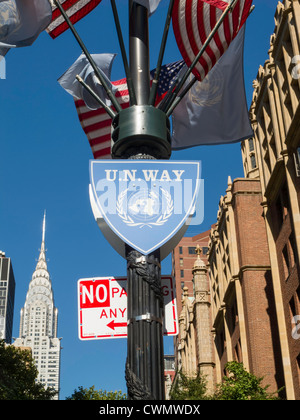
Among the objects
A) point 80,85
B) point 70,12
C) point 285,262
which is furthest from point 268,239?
point 70,12

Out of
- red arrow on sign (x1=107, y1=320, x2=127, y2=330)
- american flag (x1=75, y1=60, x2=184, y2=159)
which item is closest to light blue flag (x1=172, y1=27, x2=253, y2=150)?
american flag (x1=75, y1=60, x2=184, y2=159)

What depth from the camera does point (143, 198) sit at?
7980mm

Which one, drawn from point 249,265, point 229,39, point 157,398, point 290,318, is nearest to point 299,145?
point 290,318

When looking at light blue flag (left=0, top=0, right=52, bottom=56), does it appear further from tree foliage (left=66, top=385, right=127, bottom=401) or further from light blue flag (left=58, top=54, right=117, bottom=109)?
tree foliage (left=66, top=385, right=127, bottom=401)

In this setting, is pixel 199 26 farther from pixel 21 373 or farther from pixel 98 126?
pixel 21 373

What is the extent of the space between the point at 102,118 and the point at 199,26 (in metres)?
2.74

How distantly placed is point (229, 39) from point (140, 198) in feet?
15.3

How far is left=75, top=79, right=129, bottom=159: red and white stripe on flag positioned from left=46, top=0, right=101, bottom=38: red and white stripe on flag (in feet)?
6.13

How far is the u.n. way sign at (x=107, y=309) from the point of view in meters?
8.97

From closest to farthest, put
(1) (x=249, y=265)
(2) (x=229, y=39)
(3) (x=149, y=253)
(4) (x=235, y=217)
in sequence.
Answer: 1. (3) (x=149, y=253)
2. (2) (x=229, y=39)
3. (1) (x=249, y=265)
4. (4) (x=235, y=217)

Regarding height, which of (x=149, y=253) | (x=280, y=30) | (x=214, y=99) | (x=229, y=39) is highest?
(x=280, y=30)

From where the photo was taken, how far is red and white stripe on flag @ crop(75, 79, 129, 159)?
12258mm

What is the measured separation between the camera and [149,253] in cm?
767

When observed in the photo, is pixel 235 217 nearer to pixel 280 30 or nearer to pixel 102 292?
pixel 280 30
